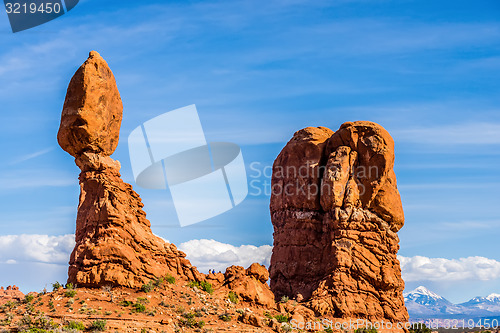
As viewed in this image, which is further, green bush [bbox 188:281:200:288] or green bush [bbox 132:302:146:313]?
green bush [bbox 188:281:200:288]

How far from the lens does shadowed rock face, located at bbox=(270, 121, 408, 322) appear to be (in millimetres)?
65062

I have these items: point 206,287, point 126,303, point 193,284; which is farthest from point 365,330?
point 126,303

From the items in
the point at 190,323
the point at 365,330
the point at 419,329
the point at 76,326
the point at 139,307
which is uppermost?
the point at 419,329

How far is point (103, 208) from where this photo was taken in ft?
180

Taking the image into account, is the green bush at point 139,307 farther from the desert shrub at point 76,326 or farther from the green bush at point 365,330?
the green bush at point 365,330

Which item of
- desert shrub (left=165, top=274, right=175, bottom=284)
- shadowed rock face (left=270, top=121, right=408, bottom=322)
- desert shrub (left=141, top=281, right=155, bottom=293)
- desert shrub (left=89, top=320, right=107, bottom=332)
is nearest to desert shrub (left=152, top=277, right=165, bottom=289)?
desert shrub (left=141, top=281, right=155, bottom=293)

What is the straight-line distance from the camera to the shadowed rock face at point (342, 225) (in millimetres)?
65062

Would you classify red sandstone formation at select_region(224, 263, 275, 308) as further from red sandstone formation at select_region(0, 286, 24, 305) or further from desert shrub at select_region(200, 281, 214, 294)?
red sandstone formation at select_region(0, 286, 24, 305)

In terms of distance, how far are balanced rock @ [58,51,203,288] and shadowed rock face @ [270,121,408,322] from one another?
510 inches

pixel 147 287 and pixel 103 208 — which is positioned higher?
pixel 103 208

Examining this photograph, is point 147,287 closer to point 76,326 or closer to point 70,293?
point 70,293

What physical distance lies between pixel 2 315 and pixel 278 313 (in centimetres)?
1878

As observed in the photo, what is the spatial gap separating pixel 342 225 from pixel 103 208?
2022 cm

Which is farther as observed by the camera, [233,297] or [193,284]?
[233,297]
